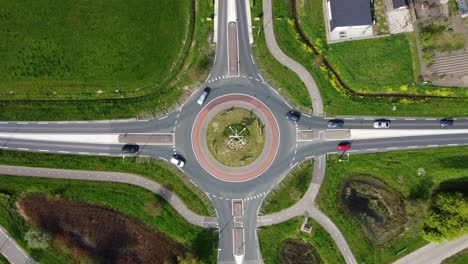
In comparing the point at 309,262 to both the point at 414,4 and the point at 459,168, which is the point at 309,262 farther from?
the point at 414,4

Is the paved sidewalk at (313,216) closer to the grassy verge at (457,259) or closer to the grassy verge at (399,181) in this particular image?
the grassy verge at (399,181)

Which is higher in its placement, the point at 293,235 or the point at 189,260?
the point at 293,235

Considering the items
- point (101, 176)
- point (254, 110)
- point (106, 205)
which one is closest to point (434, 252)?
→ point (254, 110)

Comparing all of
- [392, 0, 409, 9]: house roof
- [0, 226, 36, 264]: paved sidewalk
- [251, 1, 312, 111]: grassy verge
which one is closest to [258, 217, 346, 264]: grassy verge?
[251, 1, 312, 111]: grassy verge

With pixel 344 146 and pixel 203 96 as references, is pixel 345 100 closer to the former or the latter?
pixel 344 146

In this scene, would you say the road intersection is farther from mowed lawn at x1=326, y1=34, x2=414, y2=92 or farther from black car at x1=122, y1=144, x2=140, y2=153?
mowed lawn at x1=326, y1=34, x2=414, y2=92
